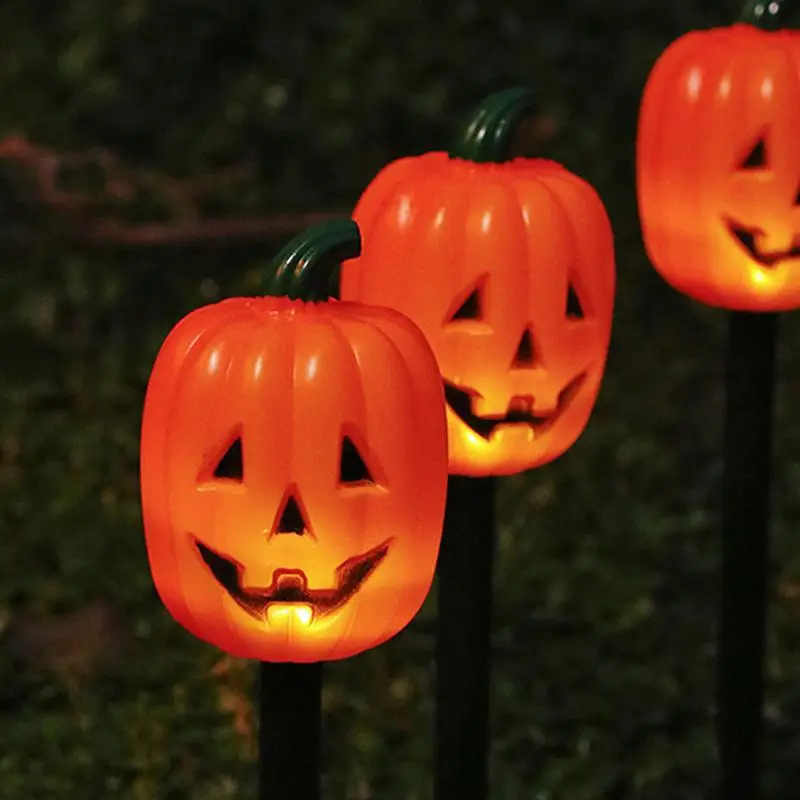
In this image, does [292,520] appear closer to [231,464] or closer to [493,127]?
[231,464]

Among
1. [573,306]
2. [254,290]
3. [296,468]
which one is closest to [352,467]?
[296,468]

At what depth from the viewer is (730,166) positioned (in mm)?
2568

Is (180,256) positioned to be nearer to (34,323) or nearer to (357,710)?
(34,323)

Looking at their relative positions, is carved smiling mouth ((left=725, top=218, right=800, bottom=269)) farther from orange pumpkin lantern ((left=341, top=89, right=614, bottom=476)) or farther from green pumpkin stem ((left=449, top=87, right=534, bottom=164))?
green pumpkin stem ((left=449, top=87, right=534, bottom=164))

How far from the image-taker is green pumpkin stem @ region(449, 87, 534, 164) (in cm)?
240

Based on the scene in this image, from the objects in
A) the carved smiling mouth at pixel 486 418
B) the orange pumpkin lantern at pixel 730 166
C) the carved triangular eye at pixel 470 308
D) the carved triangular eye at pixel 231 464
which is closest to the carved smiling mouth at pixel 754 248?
the orange pumpkin lantern at pixel 730 166

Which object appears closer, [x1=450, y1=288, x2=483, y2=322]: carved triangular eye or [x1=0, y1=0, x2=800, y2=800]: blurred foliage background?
[x1=450, y1=288, x2=483, y2=322]: carved triangular eye

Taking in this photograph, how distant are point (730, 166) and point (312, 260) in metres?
0.86

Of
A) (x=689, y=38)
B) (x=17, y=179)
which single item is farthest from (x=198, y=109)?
(x=689, y=38)

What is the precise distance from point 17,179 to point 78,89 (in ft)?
2.54

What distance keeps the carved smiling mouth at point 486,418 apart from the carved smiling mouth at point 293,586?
1.40 ft

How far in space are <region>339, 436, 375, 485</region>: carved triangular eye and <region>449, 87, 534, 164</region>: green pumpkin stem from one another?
0.64 m

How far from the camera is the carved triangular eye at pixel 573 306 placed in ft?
7.82

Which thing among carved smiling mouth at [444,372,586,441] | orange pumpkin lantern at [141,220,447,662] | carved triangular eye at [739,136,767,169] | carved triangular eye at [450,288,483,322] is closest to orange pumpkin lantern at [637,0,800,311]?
carved triangular eye at [739,136,767,169]
